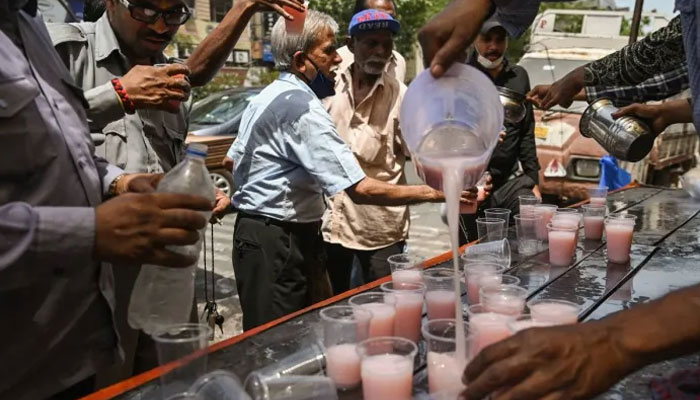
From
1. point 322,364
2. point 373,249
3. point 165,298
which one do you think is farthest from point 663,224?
point 165,298

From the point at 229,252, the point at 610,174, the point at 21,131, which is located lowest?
the point at 229,252

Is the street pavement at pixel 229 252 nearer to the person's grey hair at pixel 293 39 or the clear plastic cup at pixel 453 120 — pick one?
the person's grey hair at pixel 293 39

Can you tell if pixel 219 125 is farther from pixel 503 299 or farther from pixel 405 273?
pixel 503 299

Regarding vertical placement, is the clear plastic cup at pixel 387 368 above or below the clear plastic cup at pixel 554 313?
below

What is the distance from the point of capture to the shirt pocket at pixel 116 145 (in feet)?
9.11

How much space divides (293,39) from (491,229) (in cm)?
153

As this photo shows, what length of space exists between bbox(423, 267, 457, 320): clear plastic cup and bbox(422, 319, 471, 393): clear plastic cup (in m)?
0.32

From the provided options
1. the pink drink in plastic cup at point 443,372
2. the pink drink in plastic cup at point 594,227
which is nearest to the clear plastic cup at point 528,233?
the pink drink in plastic cup at point 594,227

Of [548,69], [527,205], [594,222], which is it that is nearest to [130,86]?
[527,205]

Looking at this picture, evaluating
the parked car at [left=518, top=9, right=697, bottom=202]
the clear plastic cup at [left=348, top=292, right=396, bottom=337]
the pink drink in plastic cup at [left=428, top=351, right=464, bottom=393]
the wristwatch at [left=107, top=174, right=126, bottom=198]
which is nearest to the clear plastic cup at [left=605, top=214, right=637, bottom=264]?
the clear plastic cup at [left=348, top=292, right=396, bottom=337]

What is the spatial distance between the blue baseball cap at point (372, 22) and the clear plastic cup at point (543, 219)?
160cm

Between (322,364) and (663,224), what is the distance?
2997 mm

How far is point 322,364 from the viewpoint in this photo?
1.87 meters

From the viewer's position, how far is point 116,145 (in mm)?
2801
